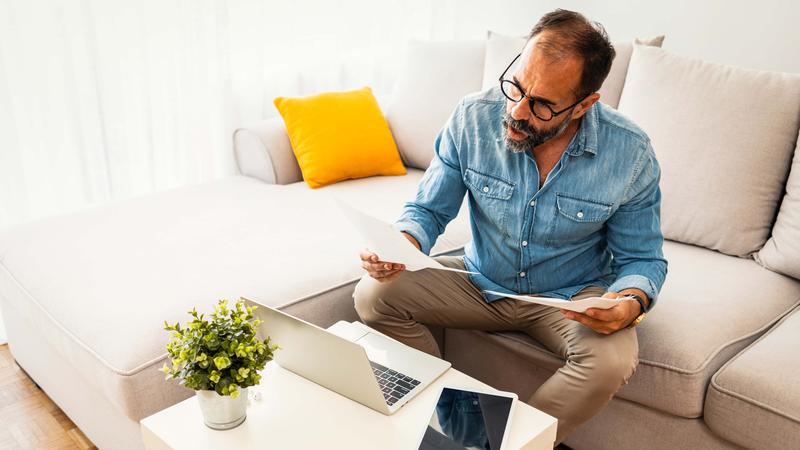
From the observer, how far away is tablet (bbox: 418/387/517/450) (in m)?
1.14

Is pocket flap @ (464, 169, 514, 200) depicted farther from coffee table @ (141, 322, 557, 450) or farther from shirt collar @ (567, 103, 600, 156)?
coffee table @ (141, 322, 557, 450)

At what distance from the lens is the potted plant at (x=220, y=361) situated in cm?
109

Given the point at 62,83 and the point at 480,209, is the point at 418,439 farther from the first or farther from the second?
the point at 62,83

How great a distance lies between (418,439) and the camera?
115 centimetres

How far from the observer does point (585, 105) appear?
1.46 meters

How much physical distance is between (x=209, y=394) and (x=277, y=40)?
198 centimetres

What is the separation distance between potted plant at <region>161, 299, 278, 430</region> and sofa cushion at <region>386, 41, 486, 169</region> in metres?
1.47

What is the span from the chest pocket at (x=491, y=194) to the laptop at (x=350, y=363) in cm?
37

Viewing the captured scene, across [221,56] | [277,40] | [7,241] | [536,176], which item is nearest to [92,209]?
[7,241]

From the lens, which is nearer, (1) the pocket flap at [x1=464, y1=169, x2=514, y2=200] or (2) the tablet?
(2) the tablet

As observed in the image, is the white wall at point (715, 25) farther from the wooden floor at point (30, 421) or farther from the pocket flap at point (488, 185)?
the wooden floor at point (30, 421)

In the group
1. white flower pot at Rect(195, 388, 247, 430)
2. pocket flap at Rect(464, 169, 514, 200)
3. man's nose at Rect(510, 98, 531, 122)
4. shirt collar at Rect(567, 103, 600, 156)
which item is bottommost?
white flower pot at Rect(195, 388, 247, 430)

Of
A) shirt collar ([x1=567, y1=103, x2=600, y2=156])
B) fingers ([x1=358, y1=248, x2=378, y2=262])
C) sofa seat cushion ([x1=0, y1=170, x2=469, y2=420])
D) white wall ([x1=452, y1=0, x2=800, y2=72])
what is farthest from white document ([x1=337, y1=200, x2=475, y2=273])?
white wall ([x1=452, y1=0, x2=800, y2=72])

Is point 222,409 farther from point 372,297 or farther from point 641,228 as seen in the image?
point 641,228
